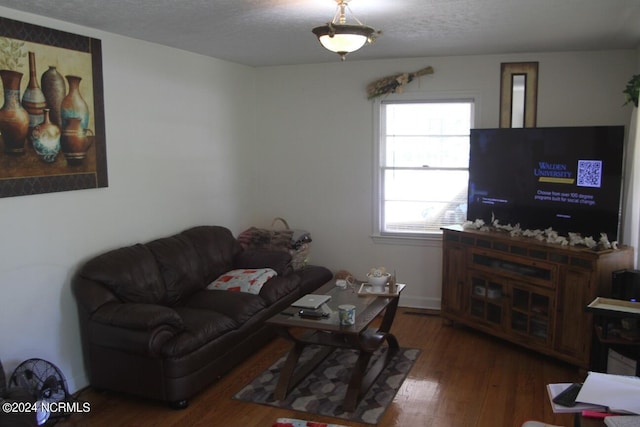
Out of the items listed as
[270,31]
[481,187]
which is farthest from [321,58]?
[481,187]

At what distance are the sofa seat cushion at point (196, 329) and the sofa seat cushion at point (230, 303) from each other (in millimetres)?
88

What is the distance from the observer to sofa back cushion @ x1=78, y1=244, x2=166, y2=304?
3678 mm

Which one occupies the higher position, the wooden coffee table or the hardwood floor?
the wooden coffee table

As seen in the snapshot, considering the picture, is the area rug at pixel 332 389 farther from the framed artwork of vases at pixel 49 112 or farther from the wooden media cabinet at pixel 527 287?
the framed artwork of vases at pixel 49 112

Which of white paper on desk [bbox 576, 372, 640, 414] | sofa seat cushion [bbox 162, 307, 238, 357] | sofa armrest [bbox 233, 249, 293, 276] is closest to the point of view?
white paper on desk [bbox 576, 372, 640, 414]

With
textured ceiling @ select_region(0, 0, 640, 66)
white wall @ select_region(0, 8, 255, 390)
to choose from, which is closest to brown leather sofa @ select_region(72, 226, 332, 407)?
white wall @ select_region(0, 8, 255, 390)

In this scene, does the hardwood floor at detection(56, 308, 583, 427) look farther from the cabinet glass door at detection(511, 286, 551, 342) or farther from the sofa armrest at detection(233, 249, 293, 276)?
the sofa armrest at detection(233, 249, 293, 276)

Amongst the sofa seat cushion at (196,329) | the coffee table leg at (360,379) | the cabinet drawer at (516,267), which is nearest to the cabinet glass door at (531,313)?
the cabinet drawer at (516,267)

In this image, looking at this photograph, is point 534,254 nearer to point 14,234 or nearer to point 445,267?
point 445,267

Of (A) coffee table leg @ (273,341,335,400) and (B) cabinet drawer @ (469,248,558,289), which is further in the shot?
(B) cabinet drawer @ (469,248,558,289)

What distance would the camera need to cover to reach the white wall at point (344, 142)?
16.7ft

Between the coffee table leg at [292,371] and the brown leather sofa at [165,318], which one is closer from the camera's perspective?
the brown leather sofa at [165,318]

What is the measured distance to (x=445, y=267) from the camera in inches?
192

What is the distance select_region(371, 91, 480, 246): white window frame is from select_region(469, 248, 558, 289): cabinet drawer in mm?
780
